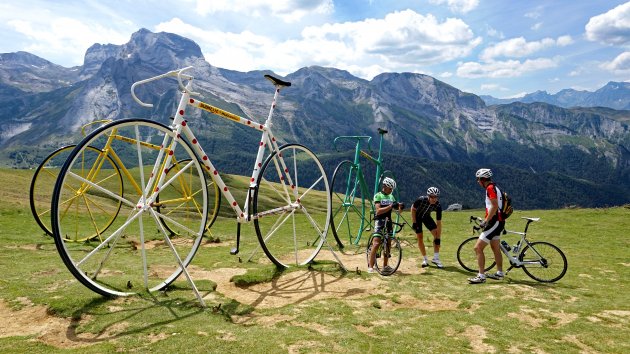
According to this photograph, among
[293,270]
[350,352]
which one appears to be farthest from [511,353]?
[293,270]

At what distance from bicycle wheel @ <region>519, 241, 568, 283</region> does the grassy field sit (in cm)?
43

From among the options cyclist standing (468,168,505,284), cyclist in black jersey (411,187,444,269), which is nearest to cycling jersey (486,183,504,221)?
cyclist standing (468,168,505,284)

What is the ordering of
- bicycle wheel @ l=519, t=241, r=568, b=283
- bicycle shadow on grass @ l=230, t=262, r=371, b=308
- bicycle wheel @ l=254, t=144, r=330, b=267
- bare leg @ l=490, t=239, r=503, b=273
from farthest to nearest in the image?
bicycle wheel @ l=519, t=241, r=568, b=283 < bare leg @ l=490, t=239, r=503, b=273 < bicycle wheel @ l=254, t=144, r=330, b=267 < bicycle shadow on grass @ l=230, t=262, r=371, b=308

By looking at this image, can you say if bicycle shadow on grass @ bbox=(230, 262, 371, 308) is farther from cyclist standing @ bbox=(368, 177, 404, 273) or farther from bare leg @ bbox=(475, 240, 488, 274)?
bare leg @ bbox=(475, 240, 488, 274)

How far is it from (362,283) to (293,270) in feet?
7.76

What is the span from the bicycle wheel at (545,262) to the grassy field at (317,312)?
431mm

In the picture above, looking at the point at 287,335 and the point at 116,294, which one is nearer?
the point at 287,335

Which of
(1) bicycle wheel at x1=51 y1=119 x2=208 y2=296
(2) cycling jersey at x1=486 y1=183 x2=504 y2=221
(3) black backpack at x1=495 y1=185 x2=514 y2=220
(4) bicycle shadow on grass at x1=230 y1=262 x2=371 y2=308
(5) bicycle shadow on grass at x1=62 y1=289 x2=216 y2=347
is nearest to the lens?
(5) bicycle shadow on grass at x1=62 y1=289 x2=216 y2=347

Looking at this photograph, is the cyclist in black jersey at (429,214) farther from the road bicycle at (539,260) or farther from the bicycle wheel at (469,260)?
the road bicycle at (539,260)

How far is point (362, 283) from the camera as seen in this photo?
1250 centimetres

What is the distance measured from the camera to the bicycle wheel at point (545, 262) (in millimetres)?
13609

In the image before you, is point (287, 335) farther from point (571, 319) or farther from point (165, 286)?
point (571, 319)

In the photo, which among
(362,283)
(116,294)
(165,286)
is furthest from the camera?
(362,283)

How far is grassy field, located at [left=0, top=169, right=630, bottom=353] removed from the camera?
777 centimetres
